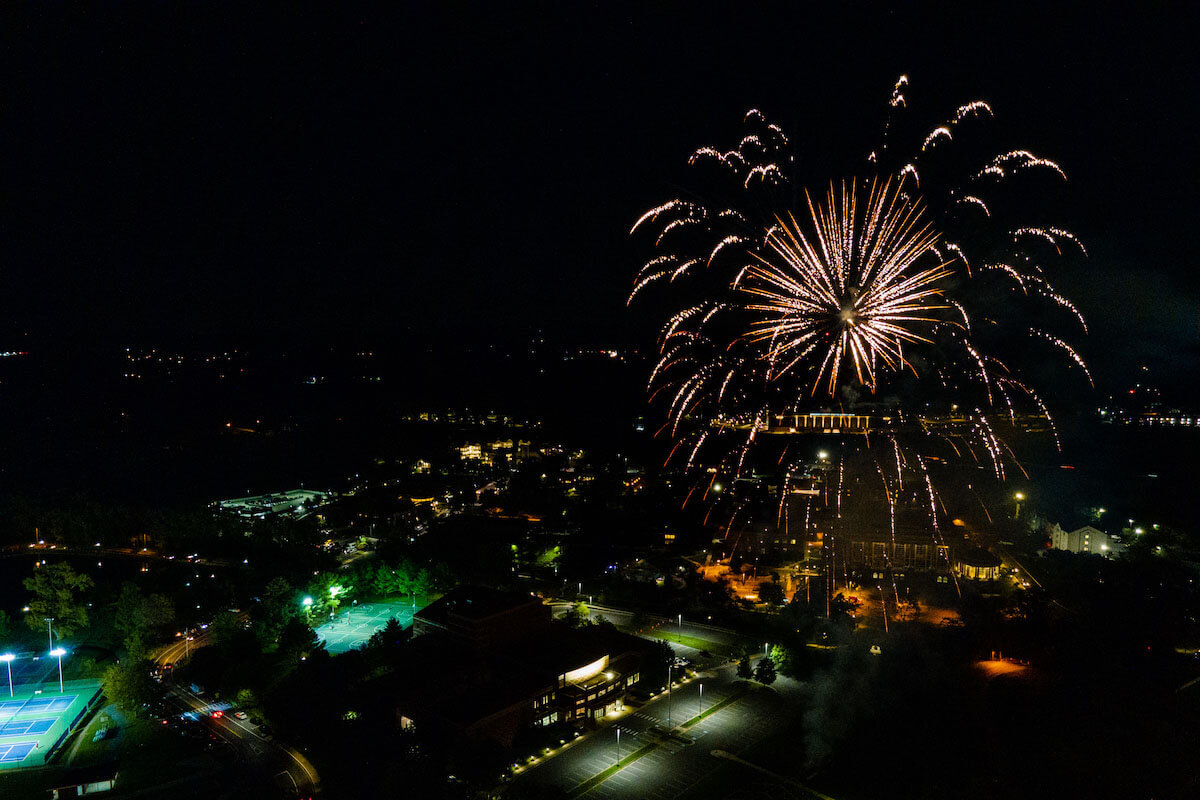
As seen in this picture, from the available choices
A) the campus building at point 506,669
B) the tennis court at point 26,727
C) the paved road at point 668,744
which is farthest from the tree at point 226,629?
the paved road at point 668,744

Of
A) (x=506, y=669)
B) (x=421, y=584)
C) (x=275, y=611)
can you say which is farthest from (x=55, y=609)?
(x=506, y=669)

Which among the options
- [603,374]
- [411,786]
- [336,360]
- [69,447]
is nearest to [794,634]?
[411,786]

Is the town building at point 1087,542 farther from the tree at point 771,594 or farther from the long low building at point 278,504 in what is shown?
the long low building at point 278,504

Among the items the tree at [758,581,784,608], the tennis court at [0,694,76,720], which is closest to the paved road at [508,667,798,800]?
the tree at [758,581,784,608]

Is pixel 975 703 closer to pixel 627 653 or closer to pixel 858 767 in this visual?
pixel 858 767

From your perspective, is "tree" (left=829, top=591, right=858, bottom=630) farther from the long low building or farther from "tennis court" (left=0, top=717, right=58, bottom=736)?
the long low building

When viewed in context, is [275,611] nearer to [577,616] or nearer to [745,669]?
[577,616]

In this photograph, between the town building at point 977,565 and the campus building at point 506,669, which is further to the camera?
the town building at point 977,565
